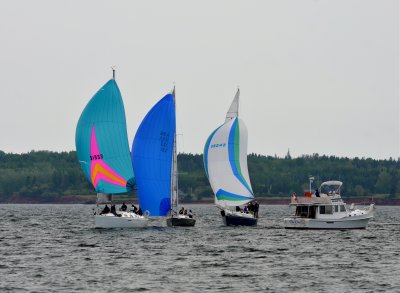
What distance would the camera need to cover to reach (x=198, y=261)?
55.4 metres

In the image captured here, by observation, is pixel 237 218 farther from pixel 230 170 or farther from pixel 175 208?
pixel 175 208

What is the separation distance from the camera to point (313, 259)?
57.4 metres

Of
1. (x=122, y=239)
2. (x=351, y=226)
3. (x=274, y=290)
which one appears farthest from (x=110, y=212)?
(x=274, y=290)

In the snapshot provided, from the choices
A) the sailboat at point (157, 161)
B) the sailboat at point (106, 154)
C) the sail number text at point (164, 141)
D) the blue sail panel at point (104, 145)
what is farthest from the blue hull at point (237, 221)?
the blue sail panel at point (104, 145)

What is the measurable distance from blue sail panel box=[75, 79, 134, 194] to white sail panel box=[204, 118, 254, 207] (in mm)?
10815

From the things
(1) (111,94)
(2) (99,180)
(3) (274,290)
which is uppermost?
(1) (111,94)

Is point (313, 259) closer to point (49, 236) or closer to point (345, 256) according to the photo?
point (345, 256)

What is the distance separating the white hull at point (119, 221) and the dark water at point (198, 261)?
617mm

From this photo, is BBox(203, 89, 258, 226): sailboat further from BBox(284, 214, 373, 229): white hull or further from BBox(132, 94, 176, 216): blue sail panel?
BBox(132, 94, 176, 216): blue sail panel

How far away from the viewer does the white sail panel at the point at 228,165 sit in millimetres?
86875

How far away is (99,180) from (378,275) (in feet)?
111

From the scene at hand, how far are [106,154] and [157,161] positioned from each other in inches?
184

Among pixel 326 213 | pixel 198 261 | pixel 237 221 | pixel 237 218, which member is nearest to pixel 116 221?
pixel 237 218

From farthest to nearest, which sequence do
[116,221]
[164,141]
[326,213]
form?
[326,213] → [164,141] → [116,221]
